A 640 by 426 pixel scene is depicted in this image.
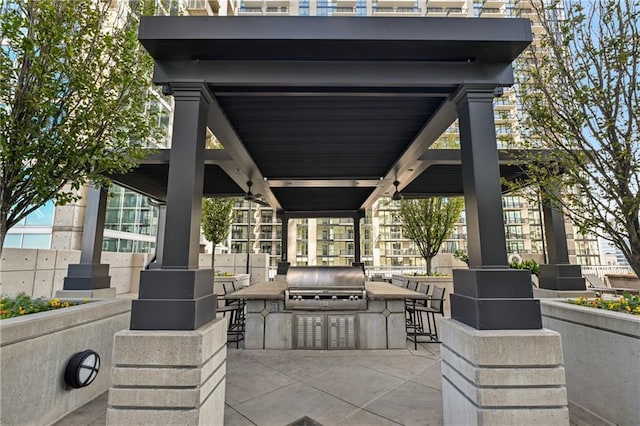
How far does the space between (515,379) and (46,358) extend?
3.88 metres

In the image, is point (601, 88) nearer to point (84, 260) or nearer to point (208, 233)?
point (84, 260)

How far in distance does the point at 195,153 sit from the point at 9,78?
192 centimetres

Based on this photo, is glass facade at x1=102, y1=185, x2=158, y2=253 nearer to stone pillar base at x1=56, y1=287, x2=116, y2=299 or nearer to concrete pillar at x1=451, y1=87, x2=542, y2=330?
stone pillar base at x1=56, y1=287, x2=116, y2=299

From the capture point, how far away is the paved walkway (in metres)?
2.93

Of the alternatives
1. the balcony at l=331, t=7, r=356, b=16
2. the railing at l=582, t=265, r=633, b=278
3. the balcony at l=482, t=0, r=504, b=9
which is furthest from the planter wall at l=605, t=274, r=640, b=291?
the balcony at l=331, t=7, r=356, b=16

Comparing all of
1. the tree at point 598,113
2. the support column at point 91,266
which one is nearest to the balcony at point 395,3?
the tree at point 598,113

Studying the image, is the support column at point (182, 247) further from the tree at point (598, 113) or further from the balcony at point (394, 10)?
the balcony at point (394, 10)

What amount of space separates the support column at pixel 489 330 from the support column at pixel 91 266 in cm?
555

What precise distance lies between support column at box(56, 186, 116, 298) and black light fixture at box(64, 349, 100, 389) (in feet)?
8.17

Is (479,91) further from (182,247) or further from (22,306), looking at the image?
(22,306)

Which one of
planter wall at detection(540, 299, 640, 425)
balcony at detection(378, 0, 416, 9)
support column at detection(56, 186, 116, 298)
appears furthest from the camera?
balcony at detection(378, 0, 416, 9)

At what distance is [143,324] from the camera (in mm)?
2328

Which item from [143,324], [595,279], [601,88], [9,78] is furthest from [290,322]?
[595,279]

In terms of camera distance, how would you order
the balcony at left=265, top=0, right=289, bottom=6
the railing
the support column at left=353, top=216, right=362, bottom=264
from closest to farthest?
the support column at left=353, top=216, right=362, bottom=264, the railing, the balcony at left=265, top=0, right=289, bottom=6
